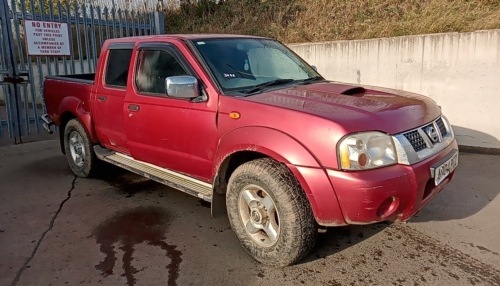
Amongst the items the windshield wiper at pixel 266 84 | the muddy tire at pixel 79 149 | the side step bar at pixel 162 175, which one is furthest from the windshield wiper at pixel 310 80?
the muddy tire at pixel 79 149

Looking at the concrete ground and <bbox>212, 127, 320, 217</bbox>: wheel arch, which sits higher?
<bbox>212, 127, 320, 217</bbox>: wheel arch

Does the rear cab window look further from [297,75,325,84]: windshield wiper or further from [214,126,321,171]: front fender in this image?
[297,75,325,84]: windshield wiper

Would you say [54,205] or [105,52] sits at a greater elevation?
[105,52]

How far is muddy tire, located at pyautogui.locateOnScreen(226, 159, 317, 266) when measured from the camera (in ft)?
8.97

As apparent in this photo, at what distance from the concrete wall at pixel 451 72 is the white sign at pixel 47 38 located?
19.1 ft

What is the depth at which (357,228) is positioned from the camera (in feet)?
11.8

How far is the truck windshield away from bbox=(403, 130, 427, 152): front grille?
4.27 feet

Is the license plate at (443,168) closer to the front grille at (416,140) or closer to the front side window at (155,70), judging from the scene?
the front grille at (416,140)

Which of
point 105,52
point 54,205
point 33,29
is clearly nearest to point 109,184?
point 54,205

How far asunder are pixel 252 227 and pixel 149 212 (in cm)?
150

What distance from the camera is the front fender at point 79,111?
487 centimetres

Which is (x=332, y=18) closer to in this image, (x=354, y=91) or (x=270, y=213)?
(x=354, y=91)

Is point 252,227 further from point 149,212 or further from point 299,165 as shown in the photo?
point 149,212

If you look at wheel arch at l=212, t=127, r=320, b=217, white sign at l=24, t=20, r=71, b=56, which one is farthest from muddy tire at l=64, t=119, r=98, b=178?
white sign at l=24, t=20, r=71, b=56
